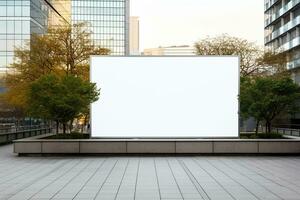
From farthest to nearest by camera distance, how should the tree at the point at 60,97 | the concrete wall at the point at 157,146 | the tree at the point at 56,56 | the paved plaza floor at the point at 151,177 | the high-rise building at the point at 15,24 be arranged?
the high-rise building at the point at 15,24
the tree at the point at 56,56
the tree at the point at 60,97
the concrete wall at the point at 157,146
the paved plaza floor at the point at 151,177

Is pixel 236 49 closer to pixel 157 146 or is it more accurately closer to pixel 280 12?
pixel 280 12

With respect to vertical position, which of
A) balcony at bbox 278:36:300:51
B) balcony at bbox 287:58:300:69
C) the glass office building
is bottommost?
balcony at bbox 287:58:300:69

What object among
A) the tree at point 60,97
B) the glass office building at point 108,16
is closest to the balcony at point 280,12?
the tree at point 60,97

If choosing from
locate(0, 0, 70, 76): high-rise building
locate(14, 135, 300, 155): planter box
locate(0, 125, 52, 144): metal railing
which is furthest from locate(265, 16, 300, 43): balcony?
locate(14, 135, 300, 155): planter box

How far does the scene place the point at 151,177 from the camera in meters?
13.8

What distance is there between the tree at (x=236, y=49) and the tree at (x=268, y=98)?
2696 centimetres

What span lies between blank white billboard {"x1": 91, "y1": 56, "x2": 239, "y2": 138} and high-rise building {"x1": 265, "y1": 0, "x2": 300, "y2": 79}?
36977 mm

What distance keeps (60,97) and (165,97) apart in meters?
4.93

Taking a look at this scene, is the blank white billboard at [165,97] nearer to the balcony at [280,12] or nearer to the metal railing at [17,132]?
the metal railing at [17,132]

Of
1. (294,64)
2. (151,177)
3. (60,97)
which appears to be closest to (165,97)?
(60,97)

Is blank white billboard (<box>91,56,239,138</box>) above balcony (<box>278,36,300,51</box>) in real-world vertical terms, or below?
below

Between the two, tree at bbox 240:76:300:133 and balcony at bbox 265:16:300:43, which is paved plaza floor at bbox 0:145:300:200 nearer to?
tree at bbox 240:76:300:133

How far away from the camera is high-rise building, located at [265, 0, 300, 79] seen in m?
70.2

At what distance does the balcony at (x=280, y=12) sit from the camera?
7234cm
